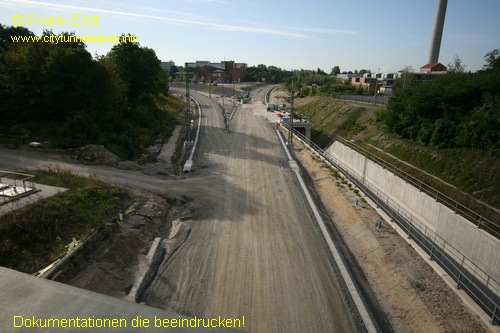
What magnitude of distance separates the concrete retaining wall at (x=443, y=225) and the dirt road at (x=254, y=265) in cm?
671

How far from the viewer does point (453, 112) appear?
30.2m

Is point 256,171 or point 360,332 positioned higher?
point 256,171

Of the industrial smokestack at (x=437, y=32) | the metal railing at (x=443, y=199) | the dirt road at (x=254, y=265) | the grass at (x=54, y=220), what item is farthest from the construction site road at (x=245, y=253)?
the industrial smokestack at (x=437, y=32)

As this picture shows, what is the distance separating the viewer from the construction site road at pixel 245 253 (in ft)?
37.6

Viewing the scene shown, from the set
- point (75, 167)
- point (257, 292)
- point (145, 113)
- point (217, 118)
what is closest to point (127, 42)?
point (145, 113)

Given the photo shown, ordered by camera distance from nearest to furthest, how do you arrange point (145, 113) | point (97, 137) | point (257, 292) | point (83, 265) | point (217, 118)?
point (257, 292) → point (83, 265) → point (97, 137) → point (145, 113) → point (217, 118)

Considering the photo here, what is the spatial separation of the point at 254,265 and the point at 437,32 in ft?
352

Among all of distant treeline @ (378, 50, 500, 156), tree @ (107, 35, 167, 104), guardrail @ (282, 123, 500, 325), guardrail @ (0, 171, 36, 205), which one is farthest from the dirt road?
tree @ (107, 35, 167, 104)

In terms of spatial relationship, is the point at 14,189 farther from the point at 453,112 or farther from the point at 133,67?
the point at 453,112

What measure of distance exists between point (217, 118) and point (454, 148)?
123 feet

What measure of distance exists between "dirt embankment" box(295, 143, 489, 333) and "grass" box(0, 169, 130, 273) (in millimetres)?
13205

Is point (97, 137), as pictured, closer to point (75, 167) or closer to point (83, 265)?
point (75, 167)

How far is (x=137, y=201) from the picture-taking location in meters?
19.2

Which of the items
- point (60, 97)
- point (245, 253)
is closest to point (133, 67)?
point (60, 97)
